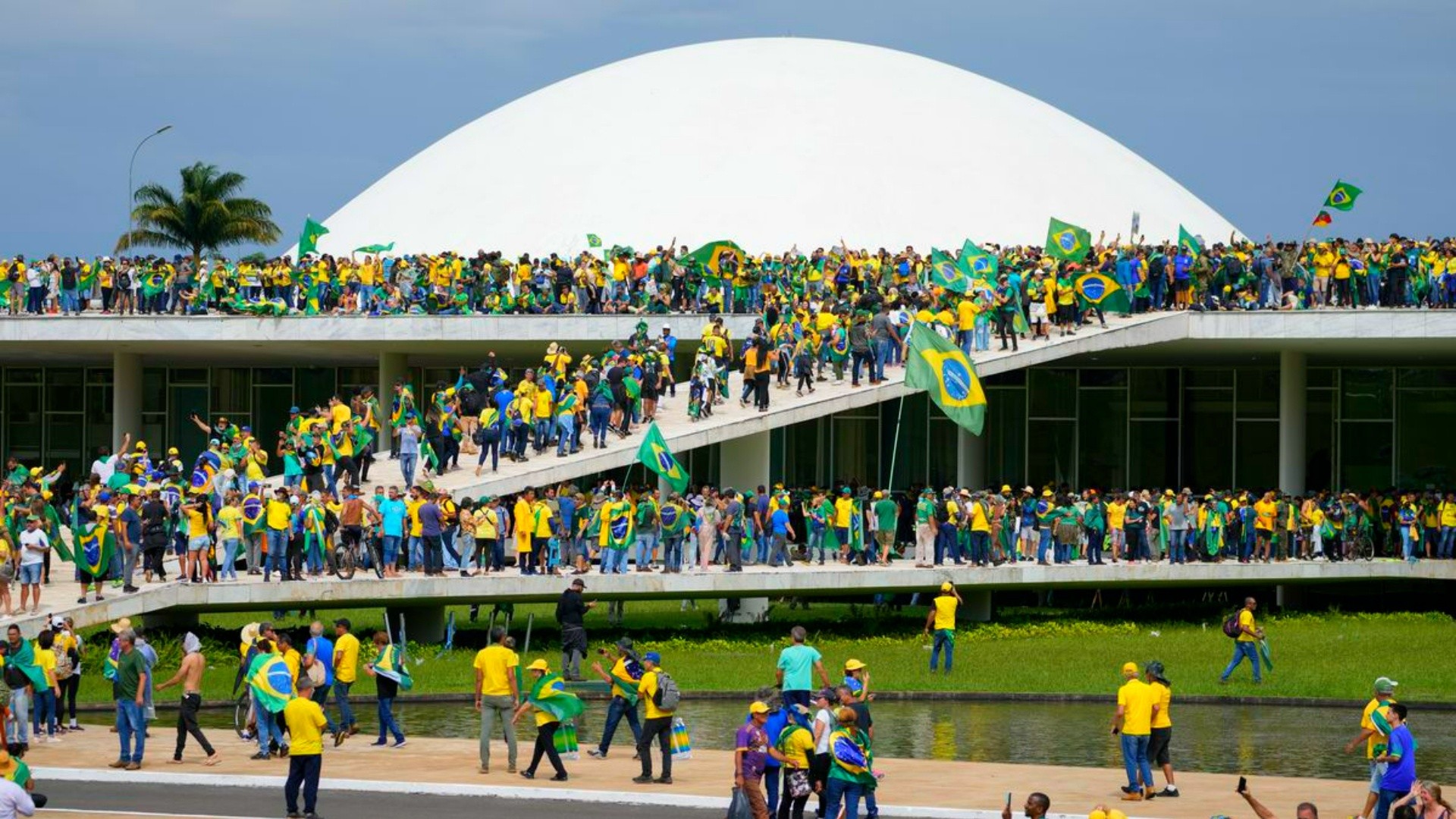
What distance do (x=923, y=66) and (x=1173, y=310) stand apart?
22173mm

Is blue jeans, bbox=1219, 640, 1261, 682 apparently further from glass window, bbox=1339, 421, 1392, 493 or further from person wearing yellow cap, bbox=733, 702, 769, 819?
glass window, bbox=1339, 421, 1392, 493

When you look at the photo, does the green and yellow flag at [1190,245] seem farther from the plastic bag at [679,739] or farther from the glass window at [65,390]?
the glass window at [65,390]

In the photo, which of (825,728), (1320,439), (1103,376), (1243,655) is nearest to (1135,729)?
(825,728)

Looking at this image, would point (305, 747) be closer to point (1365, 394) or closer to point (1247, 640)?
point (1247, 640)

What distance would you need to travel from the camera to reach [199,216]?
193 feet

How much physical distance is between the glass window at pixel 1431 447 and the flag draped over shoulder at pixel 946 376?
47.6ft

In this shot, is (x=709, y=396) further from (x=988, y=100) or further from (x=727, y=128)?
(x=988, y=100)

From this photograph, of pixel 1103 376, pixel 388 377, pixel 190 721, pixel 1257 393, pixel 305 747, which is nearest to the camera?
pixel 305 747

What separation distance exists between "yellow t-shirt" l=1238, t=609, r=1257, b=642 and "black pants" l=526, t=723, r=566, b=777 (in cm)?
1018

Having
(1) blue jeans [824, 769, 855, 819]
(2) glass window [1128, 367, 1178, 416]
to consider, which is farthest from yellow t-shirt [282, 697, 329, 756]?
(2) glass window [1128, 367, 1178, 416]

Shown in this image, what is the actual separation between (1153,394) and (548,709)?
26874 mm

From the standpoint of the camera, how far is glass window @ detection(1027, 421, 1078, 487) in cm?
4203

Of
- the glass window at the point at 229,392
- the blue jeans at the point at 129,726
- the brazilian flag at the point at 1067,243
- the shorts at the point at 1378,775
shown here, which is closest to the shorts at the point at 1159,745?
the shorts at the point at 1378,775

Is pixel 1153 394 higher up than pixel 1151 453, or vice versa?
pixel 1153 394
